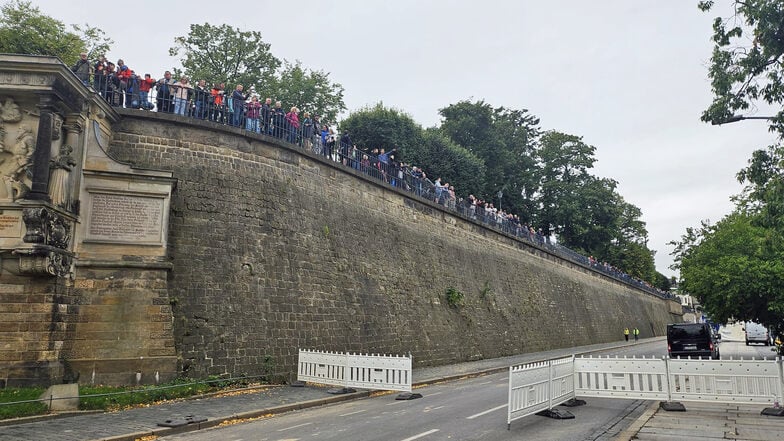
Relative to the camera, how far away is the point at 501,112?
6094 cm

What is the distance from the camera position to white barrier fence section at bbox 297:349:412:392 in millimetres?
13953

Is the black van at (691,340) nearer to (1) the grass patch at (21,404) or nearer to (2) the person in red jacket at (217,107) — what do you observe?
(2) the person in red jacket at (217,107)

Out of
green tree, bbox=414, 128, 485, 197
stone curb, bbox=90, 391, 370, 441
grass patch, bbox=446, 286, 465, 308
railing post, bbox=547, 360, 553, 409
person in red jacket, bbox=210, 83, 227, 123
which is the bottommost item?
stone curb, bbox=90, 391, 370, 441

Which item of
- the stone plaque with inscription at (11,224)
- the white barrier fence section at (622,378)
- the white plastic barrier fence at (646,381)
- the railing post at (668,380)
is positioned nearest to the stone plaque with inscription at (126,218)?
the stone plaque with inscription at (11,224)

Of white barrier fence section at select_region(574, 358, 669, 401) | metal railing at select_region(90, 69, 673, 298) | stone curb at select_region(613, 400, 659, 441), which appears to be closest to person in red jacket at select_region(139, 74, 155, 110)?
metal railing at select_region(90, 69, 673, 298)

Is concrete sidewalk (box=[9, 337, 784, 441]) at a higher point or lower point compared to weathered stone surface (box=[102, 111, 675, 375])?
lower

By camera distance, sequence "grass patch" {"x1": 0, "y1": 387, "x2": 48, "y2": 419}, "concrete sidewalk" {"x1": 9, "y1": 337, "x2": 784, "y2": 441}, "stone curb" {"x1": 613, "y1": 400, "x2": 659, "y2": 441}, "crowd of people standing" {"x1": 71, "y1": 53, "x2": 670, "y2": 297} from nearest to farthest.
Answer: "stone curb" {"x1": 613, "y1": 400, "x2": 659, "y2": 441}
"concrete sidewalk" {"x1": 9, "y1": 337, "x2": 784, "y2": 441}
"grass patch" {"x1": 0, "y1": 387, "x2": 48, "y2": 419}
"crowd of people standing" {"x1": 71, "y1": 53, "x2": 670, "y2": 297}

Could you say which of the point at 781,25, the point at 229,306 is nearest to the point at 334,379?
the point at 229,306

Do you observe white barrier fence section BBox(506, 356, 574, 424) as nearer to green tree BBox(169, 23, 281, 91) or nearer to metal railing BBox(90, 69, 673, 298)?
metal railing BBox(90, 69, 673, 298)

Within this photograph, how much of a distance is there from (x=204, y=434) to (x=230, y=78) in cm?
3655

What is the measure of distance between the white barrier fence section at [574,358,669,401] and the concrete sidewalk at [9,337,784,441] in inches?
17.0

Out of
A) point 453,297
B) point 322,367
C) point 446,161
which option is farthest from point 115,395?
point 446,161

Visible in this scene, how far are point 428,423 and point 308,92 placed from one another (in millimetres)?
38283

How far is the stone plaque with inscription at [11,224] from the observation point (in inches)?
466
